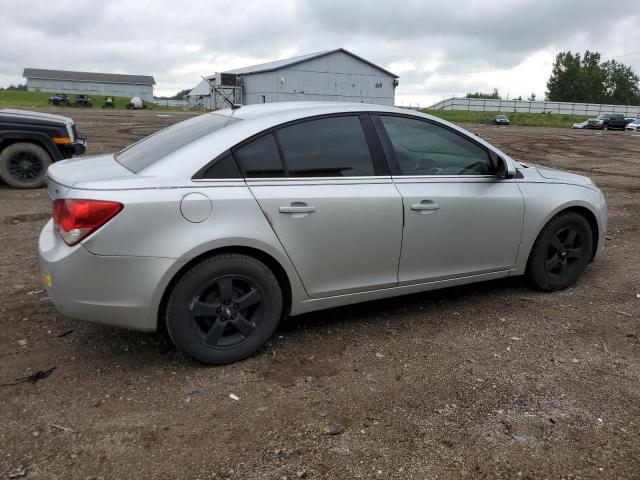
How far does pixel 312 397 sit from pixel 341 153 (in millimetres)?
1624

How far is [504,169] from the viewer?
4.11 metres

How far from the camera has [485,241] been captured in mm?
4098

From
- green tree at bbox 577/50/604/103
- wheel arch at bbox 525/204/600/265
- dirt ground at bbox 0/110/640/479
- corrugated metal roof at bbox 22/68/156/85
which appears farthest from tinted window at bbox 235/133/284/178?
green tree at bbox 577/50/604/103

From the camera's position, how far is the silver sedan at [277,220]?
2.99 metres

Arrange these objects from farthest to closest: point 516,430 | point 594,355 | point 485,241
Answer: point 485,241, point 594,355, point 516,430

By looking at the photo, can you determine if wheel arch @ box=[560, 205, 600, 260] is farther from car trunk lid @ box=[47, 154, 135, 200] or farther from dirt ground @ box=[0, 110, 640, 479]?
car trunk lid @ box=[47, 154, 135, 200]

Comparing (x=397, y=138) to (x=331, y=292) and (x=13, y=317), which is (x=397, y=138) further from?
(x=13, y=317)

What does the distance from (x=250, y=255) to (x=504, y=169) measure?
2139 millimetres

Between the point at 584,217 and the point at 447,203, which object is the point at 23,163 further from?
the point at 584,217

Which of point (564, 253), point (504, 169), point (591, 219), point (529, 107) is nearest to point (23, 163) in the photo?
A: point (504, 169)

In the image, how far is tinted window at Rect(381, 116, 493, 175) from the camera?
12.6 feet

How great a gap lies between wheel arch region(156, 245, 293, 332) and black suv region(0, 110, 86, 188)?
6.40 m

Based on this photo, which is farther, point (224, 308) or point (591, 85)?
point (591, 85)

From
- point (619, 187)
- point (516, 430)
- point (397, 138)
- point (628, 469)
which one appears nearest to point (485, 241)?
point (397, 138)
